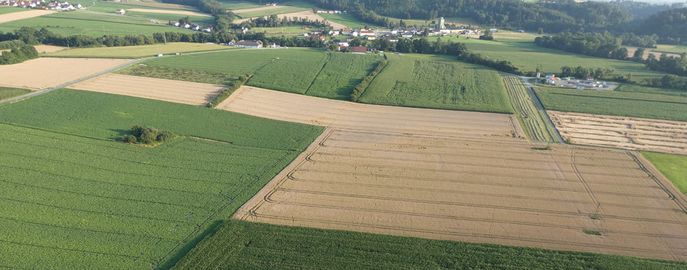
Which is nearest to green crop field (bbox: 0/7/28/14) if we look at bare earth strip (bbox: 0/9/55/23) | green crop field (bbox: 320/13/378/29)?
bare earth strip (bbox: 0/9/55/23)

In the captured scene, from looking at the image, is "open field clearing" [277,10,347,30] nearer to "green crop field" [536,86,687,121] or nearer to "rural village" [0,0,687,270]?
"rural village" [0,0,687,270]

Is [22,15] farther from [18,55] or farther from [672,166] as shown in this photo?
[672,166]

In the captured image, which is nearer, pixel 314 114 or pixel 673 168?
pixel 673 168

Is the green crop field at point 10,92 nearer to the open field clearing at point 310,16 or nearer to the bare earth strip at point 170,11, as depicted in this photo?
the open field clearing at point 310,16

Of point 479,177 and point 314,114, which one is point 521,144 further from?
point 314,114

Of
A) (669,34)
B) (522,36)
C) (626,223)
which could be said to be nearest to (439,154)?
(626,223)

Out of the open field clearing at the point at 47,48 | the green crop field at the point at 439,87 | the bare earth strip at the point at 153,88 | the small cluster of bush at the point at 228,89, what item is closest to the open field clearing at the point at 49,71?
the bare earth strip at the point at 153,88
